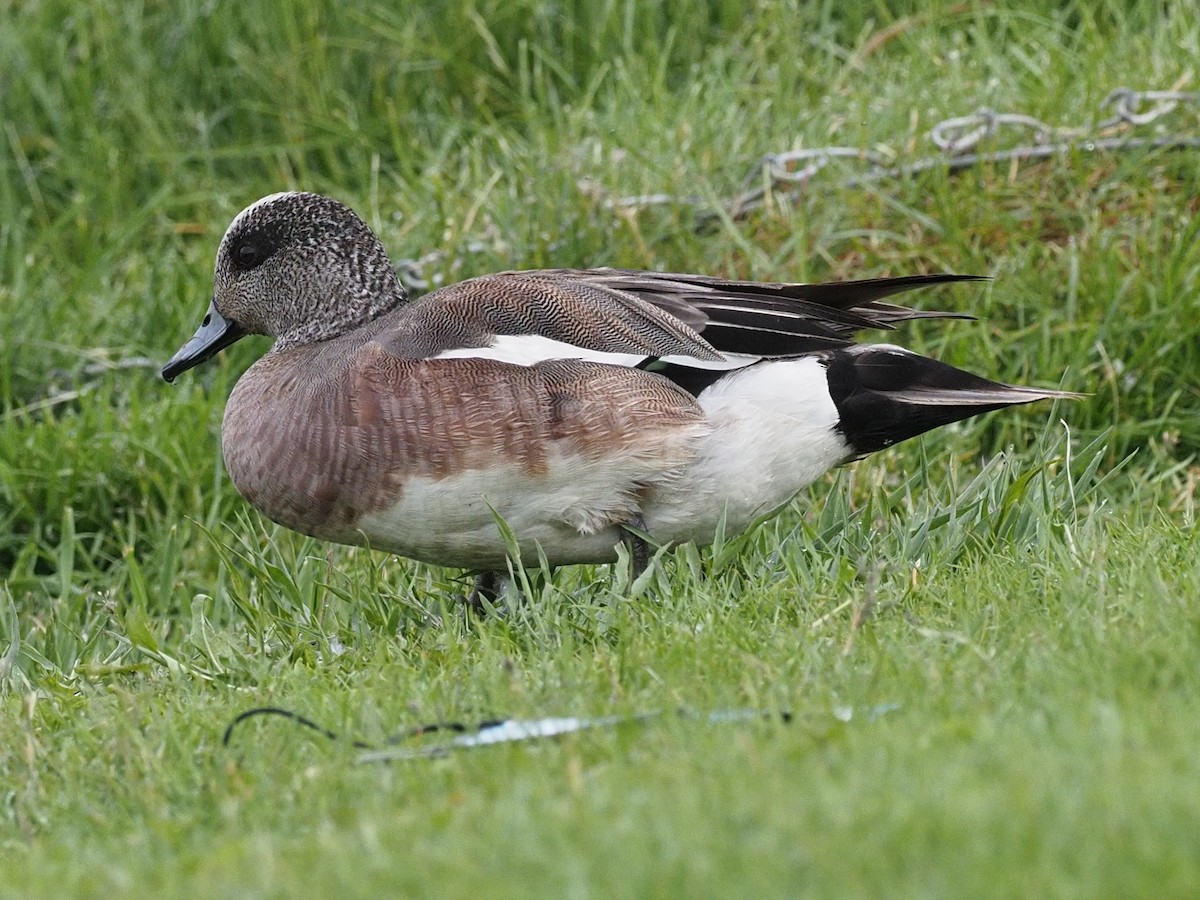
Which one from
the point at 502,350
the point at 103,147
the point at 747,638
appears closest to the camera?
the point at 747,638

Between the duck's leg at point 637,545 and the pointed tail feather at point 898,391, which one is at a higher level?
the pointed tail feather at point 898,391

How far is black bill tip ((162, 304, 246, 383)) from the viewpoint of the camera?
3898 mm

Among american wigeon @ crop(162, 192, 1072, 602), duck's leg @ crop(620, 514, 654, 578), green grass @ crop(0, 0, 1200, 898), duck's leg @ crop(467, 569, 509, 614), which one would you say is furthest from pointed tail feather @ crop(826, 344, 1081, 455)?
duck's leg @ crop(467, 569, 509, 614)

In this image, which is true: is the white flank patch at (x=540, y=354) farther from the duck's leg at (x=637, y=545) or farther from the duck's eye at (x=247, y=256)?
the duck's eye at (x=247, y=256)

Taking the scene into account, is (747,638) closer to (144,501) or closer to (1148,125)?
(144,501)

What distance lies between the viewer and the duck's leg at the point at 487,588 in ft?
11.4

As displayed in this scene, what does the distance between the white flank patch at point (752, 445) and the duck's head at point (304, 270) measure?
0.89 meters

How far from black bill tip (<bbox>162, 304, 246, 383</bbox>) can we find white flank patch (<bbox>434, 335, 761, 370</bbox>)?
0.88 meters

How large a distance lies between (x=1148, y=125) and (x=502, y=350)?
2.49m

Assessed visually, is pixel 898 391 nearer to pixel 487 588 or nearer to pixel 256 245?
pixel 487 588

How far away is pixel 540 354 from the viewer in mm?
3230

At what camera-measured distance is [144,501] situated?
4.49 meters

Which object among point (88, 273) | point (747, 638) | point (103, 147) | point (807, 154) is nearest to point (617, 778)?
point (747, 638)

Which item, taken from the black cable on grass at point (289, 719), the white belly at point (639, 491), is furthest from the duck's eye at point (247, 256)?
the black cable on grass at point (289, 719)
